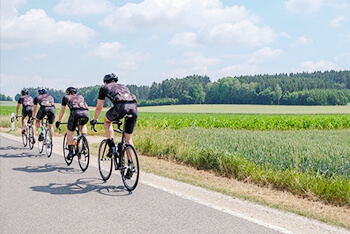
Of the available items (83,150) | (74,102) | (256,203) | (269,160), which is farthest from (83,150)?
(256,203)

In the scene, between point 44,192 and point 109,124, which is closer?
point 44,192

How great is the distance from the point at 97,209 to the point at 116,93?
2190 mm

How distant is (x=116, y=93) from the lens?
6.68 meters

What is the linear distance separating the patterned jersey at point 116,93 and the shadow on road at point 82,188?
1.63 meters

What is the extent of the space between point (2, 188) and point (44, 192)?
1.01 metres

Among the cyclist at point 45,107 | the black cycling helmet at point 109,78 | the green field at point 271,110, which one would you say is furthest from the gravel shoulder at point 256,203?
the green field at point 271,110

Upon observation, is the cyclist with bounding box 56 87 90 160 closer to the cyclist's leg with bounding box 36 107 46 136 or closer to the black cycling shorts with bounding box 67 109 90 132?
the black cycling shorts with bounding box 67 109 90 132

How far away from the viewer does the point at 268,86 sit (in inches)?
3927

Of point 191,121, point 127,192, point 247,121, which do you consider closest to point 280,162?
point 127,192

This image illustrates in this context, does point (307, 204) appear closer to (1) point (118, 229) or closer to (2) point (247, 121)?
→ (1) point (118, 229)

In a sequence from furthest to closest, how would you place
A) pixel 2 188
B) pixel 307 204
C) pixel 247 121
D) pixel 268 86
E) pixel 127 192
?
1. pixel 268 86
2. pixel 247 121
3. pixel 2 188
4. pixel 127 192
5. pixel 307 204

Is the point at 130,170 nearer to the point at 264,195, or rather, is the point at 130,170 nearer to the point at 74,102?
the point at 264,195

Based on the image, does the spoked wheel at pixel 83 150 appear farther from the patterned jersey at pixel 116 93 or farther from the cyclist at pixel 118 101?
the patterned jersey at pixel 116 93

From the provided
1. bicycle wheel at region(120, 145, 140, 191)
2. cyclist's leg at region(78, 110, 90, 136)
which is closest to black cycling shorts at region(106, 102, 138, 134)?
bicycle wheel at region(120, 145, 140, 191)
